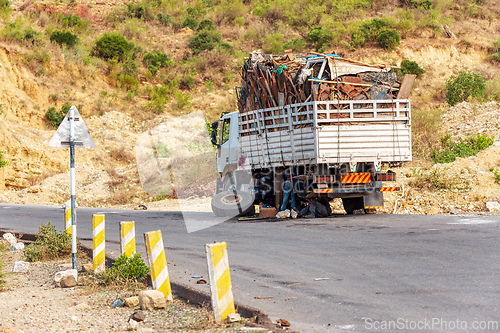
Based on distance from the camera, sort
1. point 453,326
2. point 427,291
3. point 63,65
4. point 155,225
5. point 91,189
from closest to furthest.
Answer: point 453,326
point 427,291
point 155,225
point 91,189
point 63,65

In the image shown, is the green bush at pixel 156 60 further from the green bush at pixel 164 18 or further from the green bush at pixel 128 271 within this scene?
the green bush at pixel 128 271

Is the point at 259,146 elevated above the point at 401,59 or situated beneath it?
situated beneath

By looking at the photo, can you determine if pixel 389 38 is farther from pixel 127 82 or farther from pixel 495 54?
pixel 127 82

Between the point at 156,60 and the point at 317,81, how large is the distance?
3707 centimetres

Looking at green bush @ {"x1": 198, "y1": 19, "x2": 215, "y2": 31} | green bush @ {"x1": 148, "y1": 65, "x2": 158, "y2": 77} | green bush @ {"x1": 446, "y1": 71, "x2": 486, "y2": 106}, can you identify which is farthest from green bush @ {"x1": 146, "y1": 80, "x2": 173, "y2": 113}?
green bush @ {"x1": 446, "y1": 71, "x2": 486, "y2": 106}

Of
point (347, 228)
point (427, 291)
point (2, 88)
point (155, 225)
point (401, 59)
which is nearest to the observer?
point (427, 291)

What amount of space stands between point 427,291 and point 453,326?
1.29 meters

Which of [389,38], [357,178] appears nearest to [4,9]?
[389,38]

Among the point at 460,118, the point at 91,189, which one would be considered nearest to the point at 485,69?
the point at 460,118

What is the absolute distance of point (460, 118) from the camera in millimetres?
30766

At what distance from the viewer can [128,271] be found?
719cm

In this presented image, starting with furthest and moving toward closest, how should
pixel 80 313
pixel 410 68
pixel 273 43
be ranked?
pixel 273 43
pixel 410 68
pixel 80 313

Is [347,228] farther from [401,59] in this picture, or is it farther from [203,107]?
[401,59]

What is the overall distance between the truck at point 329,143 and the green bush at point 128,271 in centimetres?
668
